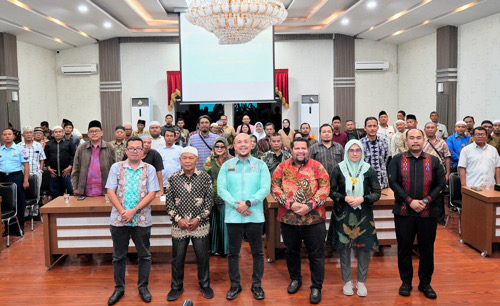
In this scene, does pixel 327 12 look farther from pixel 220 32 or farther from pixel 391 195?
pixel 391 195

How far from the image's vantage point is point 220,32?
16.3ft

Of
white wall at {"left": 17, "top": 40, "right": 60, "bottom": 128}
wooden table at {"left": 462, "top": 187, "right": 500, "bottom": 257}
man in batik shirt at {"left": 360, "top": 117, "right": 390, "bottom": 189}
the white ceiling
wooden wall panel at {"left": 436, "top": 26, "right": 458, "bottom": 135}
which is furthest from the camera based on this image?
white wall at {"left": 17, "top": 40, "right": 60, "bottom": 128}

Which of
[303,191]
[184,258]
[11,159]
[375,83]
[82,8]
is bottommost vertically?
[184,258]

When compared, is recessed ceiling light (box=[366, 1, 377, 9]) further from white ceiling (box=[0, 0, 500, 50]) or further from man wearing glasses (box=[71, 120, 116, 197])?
man wearing glasses (box=[71, 120, 116, 197])

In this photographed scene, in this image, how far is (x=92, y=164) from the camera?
179 inches

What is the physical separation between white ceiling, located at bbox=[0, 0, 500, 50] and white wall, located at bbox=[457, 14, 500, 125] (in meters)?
0.30

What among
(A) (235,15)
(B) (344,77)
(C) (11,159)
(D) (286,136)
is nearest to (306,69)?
(B) (344,77)

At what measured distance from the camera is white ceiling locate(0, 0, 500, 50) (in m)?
7.77

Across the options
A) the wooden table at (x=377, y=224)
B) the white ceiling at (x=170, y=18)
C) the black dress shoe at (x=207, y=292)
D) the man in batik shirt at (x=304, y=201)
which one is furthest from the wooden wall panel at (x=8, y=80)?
the man in batik shirt at (x=304, y=201)

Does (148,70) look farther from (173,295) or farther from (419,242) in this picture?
(419,242)

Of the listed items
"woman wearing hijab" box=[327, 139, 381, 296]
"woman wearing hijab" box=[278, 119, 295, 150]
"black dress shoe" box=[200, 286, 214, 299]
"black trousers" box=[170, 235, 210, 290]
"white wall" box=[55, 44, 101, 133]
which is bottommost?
"black dress shoe" box=[200, 286, 214, 299]

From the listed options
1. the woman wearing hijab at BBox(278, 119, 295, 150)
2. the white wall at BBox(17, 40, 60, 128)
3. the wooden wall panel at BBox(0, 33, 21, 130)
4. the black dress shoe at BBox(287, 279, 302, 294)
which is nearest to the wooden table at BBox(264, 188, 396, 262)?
the black dress shoe at BBox(287, 279, 302, 294)

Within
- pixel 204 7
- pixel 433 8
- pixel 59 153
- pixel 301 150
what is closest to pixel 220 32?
pixel 204 7

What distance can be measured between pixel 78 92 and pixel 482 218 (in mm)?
10620
